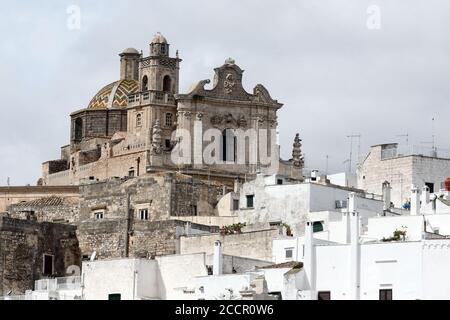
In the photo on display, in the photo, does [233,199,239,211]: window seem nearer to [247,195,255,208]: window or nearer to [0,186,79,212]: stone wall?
[247,195,255,208]: window

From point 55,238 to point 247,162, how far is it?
65.3ft

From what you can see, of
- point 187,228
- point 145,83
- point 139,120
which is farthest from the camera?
point 145,83

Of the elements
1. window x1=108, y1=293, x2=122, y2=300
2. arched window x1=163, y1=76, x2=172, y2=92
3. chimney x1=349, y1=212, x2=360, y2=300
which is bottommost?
window x1=108, y1=293, x2=122, y2=300

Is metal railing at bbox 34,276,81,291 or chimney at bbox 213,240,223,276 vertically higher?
chimney at bbox 213,240,223,276

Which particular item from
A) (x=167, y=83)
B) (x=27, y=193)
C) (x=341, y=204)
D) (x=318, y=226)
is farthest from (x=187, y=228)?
(x=167, y=83)

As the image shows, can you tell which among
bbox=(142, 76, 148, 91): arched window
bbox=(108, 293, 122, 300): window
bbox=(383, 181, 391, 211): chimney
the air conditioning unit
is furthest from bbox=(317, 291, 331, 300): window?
bbox=(142, 76, 148, 91): arched window

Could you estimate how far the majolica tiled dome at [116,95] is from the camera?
4818 inches

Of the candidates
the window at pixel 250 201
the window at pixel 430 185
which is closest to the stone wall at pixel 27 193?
the window at pixel 250 201

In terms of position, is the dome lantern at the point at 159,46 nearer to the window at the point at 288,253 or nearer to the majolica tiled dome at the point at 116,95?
the majolica tiled dome at the point at 116,95

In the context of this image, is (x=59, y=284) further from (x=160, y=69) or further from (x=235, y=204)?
(x=160, y=69)

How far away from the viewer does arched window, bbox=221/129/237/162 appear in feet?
362

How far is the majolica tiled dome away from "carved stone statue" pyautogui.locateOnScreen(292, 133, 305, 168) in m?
12.7

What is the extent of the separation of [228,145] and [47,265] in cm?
2121

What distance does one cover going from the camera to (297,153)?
11231 cm
